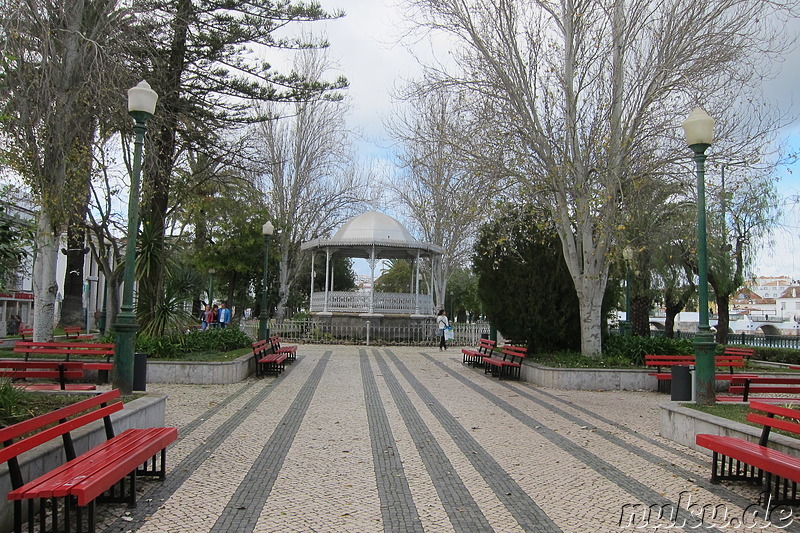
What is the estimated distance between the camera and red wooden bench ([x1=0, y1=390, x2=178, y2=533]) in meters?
3.36

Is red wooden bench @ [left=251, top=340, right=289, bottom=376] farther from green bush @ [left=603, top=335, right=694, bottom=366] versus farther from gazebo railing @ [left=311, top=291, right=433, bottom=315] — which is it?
gazebo railing @ [left=311, top=291, right=433, bottom=315]

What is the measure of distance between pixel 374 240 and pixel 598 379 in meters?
13.8

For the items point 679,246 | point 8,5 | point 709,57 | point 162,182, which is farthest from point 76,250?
point 679,246

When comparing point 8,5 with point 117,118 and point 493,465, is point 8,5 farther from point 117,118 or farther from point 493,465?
point 493,465

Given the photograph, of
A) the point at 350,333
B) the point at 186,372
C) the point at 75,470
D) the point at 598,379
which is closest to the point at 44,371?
the point at 186,372

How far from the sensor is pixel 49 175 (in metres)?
11.2

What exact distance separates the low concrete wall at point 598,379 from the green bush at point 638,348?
0.95 meters

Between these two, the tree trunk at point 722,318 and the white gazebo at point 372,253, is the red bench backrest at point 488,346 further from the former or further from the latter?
the tree trunk at point 722,318

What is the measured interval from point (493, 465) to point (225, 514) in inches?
112

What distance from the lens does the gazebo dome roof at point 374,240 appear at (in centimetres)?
2481

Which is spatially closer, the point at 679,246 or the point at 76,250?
the point at 76,250
